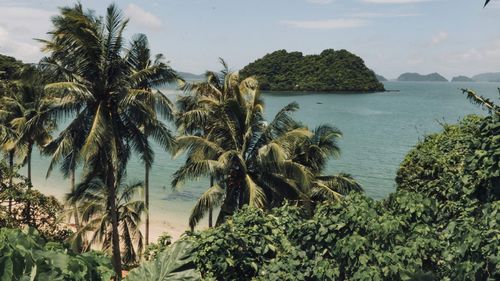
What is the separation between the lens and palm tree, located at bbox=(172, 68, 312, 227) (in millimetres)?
14719

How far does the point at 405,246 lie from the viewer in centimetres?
609

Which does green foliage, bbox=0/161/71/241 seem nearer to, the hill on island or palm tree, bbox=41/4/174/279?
palm tree, bbox=41/4/174/279

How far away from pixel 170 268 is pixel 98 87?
985 centimetres

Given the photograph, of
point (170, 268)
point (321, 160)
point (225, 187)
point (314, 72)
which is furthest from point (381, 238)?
point (314, 72)

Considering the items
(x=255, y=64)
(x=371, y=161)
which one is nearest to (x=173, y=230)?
(x=371, y=161)

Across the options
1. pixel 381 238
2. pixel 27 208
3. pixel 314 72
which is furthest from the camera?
pixel 314 72

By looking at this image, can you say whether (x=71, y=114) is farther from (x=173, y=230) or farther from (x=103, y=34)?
(x=173, y=230)

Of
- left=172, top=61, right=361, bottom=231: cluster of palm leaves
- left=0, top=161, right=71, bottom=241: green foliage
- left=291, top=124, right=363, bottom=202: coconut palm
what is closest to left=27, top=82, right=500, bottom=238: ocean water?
left=291, top=124, right=363, bottom=202: coconut palm

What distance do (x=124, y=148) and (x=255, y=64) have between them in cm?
14326

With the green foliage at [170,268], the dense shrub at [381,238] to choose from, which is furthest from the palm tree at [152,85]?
the green foliage at [170,268]

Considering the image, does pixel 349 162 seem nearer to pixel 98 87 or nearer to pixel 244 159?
pixel 244 159

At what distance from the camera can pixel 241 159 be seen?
48.3 ft

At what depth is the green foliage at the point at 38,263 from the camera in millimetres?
4461

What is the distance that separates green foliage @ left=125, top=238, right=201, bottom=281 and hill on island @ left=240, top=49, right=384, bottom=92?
140887 millimetres
